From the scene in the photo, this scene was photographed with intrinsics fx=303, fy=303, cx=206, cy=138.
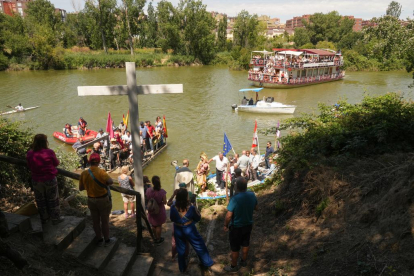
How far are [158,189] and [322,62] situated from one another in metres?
39.7

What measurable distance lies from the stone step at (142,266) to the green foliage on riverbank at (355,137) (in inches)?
137

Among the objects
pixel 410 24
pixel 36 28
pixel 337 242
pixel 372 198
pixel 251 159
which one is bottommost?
pixel 251 159

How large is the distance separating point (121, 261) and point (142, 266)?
1.20ft

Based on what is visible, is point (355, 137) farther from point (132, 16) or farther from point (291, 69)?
point (132, 16)

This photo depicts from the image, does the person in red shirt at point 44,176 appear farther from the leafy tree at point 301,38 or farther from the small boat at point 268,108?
the leafy tree at point 301,38

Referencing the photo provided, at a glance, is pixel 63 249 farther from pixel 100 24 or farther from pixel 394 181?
pixel 100 24

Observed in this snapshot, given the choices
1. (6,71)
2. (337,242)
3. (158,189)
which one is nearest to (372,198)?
(337,242)

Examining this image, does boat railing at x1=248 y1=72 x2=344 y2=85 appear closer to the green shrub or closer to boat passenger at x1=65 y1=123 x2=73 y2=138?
boat passenger at x1=65 y1=123 x2=73 y2=138

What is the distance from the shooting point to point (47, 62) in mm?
50656

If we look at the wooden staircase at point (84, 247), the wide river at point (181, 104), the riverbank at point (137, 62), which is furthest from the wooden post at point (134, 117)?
the riverbank at point (137, 62)

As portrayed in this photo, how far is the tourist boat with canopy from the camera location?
35625 millimetres

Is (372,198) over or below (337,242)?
over

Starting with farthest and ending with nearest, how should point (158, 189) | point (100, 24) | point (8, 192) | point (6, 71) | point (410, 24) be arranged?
point (100, 24)
point (6, 71)
point (410, 24)
point (8, 192)
point (158, 189)

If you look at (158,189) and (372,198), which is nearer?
(372,198)
